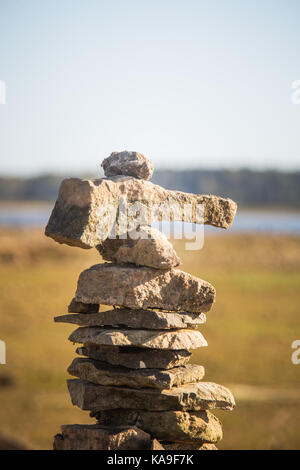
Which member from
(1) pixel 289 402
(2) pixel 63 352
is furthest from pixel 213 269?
(1) pixel 289 402

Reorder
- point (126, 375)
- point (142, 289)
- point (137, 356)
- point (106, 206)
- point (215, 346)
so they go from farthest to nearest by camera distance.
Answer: point (215, 346), point (137, 356), point (126, 375), point (142, 289), point (106, 206)

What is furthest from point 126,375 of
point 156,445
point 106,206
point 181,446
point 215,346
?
point 215,346

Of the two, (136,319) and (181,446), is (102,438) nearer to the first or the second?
(181,446)

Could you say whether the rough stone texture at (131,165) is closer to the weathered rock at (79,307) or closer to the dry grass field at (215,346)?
the weathered rock at (79,307)

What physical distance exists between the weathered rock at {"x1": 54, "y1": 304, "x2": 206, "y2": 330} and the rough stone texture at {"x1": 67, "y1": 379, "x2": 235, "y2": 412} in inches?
33.5

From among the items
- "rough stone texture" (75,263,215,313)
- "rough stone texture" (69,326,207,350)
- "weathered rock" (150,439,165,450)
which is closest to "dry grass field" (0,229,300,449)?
"rough stone texture" (69,326,207,350)

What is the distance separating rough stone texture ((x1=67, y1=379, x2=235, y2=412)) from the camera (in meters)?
8.46

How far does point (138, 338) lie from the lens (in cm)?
841

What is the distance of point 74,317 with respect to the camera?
8898 mm

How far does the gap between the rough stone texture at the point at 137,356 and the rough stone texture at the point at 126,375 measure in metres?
0.07

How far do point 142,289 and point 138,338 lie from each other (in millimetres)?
653

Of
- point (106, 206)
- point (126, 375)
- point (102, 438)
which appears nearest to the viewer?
point (102, 438)

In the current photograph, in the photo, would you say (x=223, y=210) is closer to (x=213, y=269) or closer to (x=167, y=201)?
(x=167, y=201)
